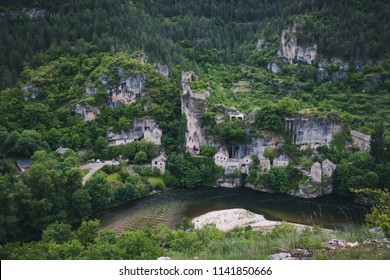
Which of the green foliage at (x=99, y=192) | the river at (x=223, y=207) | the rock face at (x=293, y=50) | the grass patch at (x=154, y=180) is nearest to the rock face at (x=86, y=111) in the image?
the grass patch at (x=154, y=180)

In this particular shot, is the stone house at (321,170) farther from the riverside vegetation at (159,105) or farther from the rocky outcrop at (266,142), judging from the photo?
the rocky outcrop at (266,142)

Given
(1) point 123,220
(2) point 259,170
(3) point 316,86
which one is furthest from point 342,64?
(1) point 123,220

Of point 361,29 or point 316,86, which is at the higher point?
point 361,29

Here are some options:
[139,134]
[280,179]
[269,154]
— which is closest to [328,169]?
[280,179]

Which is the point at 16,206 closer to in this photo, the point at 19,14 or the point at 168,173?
the point at 168,173

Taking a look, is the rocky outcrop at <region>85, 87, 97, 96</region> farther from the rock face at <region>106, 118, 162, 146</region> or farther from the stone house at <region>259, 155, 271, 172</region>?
the stone house at <region>259, 155, 271, 172</region>

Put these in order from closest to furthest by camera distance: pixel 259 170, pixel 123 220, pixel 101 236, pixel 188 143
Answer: pixel 101 236, pixel 123 220, pixel 259 170, pixel 188 143

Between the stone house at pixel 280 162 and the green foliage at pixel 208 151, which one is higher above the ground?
the green foliage at pixel 208 151

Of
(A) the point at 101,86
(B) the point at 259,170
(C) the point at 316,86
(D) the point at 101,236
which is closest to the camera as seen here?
(D) the point at 101,236
